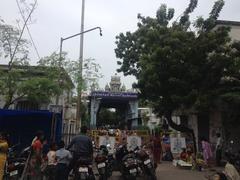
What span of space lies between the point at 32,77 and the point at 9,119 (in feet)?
21.4

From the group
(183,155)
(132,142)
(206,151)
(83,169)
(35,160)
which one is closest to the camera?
(83,169)

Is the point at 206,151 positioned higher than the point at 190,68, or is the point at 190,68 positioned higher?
the point at 190,68

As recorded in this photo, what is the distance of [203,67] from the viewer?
763 inches

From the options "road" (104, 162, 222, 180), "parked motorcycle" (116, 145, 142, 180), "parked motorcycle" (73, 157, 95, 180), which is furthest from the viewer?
"road" (104, 162, 222, 180)

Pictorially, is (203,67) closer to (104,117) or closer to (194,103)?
(194,103)

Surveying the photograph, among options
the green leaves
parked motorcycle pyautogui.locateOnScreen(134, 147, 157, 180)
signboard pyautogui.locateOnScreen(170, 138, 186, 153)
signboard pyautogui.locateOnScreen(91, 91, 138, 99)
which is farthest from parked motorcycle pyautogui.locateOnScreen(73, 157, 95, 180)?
signboard pyautogui.locateOnScreen(91, 91, 138, 99)

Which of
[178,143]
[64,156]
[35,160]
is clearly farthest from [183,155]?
[64,156]

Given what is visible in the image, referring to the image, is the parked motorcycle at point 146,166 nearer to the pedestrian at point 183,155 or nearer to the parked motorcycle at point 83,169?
the parked motorcycle at point 83,169

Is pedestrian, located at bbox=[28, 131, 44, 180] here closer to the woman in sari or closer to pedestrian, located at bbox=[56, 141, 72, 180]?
pedestrian, located at bbox=[56, 141, 72, 180]

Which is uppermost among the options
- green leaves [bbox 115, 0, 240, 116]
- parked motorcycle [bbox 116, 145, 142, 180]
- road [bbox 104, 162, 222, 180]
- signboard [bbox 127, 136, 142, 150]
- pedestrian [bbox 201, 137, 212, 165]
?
green leaves [bbox 115, 0, 240, 116]

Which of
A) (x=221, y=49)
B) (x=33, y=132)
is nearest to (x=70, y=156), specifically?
(x=33, y=132)

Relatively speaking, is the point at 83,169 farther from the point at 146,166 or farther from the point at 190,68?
the point at 190,68

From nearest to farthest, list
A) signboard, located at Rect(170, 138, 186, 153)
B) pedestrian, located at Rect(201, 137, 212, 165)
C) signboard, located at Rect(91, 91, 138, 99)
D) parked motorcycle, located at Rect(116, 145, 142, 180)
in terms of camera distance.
A: parked motorcycle, located at Rect(116, 145, 142, 180), pedestrian, located at Rect(201, 137, 212, 165), signboard, located at Rect(170, 138, 186, 153), signboard, located at Rect(91, 91, 138, 99)

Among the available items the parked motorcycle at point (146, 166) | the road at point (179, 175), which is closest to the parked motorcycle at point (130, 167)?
the parked motorcycle at point (146, 166)
